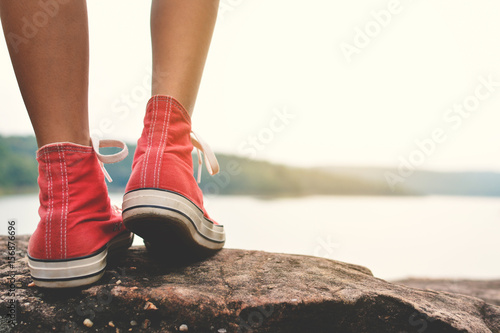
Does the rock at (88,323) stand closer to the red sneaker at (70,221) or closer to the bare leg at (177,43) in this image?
the red sneaker at (70,221)

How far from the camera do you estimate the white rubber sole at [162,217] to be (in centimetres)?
90

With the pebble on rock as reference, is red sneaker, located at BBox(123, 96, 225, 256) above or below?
above

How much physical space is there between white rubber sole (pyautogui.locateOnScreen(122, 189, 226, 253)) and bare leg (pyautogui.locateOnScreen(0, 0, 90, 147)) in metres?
0.27

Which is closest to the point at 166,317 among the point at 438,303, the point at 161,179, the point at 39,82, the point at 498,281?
the point at 161,179

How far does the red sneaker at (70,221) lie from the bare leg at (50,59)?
64 millimetres

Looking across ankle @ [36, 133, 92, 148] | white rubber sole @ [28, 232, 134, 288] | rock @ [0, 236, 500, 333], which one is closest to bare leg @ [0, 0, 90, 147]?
ankle @ [36, 133, 92, 148]

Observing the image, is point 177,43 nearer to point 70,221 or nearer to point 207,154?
point 207,154

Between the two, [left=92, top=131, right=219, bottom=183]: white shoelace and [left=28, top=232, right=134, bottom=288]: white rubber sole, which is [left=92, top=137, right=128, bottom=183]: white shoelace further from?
[left=28, top=232, right=134, bottom=288]: white rubber sole

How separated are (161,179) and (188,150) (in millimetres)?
173

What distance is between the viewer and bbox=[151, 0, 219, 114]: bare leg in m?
1.03

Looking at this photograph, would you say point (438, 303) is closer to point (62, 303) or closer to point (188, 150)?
point (188, 150)

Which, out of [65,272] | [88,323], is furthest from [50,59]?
[88,323]

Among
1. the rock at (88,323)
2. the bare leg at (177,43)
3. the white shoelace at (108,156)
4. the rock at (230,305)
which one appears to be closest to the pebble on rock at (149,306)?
the rock at (230,305)

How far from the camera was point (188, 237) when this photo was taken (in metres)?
0.98
